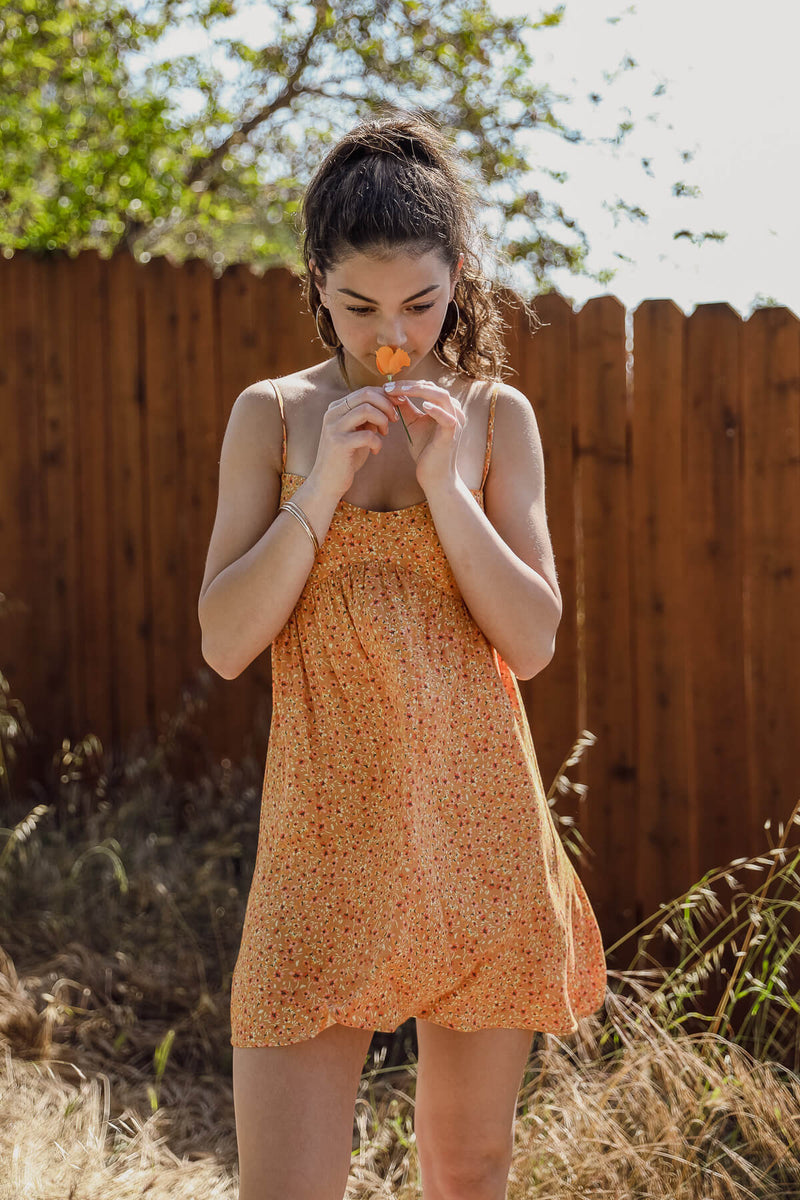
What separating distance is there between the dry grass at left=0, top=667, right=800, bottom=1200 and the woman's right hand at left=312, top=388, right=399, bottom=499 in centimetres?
156

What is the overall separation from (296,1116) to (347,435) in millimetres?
862

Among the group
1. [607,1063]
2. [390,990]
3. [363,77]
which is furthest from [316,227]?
[363,77]

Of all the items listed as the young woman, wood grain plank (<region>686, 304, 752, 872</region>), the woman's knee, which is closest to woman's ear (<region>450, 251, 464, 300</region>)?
the young woman

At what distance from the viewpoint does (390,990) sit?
5.17 feet

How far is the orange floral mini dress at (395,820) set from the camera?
1.58 metres

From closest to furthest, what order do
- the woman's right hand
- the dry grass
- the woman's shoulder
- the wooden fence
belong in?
the woman's right hand, the woman's shoulder, the dry grass, the wooden fence

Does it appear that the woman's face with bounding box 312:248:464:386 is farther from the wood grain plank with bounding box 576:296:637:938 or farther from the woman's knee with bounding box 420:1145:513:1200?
the wood grain plank with bounding box 576:296:637:938

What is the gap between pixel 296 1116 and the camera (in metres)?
1.47

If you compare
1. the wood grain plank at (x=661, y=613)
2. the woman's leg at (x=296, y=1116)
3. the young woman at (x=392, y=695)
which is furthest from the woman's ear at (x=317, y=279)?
the wood grain plank at (x=661, y=613)

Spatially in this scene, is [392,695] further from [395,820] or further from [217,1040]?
[217,1040]

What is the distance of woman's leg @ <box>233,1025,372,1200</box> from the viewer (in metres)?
1.45

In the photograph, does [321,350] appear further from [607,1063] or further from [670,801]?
[607,1063]

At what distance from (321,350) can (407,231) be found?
278cm

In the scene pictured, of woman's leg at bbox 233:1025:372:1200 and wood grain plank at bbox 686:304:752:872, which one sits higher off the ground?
wood grain plank at bbox 686:304:752:872
